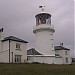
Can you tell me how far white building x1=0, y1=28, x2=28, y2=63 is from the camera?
37.6 metres

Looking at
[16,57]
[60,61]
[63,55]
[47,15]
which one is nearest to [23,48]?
[16,57]

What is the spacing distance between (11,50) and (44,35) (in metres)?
8.60

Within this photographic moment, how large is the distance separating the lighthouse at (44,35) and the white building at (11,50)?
5020mm

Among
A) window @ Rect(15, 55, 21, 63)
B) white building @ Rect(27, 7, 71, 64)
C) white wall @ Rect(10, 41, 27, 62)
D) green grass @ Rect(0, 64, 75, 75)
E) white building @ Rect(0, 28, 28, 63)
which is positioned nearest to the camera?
green grass @ Rect(0, 64, 75, 75)

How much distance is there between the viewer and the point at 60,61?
166 feet

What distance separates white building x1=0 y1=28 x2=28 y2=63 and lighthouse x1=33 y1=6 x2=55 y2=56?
5.02 metres

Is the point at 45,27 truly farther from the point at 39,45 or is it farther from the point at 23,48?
the point at 23,48

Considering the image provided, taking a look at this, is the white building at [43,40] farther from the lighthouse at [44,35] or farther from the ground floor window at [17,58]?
the ground floor window at [17,58]

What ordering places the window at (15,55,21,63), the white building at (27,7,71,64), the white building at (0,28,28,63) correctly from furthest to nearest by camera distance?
the white building at (27,7,71,64)
the window at (15,55,21,63)
the white building at (0,28,28,63)

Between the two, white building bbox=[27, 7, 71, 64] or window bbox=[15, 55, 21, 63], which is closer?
window bbox=[15, 55, 21, 63]

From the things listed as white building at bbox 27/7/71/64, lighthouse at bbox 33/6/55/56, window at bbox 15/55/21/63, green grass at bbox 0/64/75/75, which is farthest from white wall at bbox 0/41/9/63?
green grass at bbox 0/64/75/75

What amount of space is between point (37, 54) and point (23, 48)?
376 cm

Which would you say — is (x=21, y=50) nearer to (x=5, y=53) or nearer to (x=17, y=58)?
(x=17, y=58)

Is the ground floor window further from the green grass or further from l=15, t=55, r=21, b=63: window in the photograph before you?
the green grass
